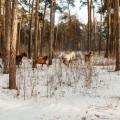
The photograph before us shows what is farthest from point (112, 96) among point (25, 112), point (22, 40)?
point (22, 40)

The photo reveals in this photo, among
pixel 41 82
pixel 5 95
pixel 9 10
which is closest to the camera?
pixel 5 95

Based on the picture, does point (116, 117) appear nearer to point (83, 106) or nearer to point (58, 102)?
point (83, 106)

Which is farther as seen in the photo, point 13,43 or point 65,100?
point 13,43

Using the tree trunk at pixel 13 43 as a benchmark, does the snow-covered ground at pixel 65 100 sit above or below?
below

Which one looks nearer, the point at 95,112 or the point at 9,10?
the point at 95,112

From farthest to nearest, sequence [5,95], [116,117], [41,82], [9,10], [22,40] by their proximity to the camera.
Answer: [22,40] < [9,10] < [41,82] < [5,95] < [116,117]

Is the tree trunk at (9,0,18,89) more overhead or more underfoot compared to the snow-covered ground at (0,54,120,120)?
more overhead

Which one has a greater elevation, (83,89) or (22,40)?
(22,40)

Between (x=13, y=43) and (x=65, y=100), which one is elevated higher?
(x=13, y=43)

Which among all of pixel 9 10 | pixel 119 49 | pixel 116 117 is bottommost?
pixel 116 117

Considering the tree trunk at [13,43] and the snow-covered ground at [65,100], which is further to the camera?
the tree trunk at [13,43]

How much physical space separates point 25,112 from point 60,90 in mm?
3051

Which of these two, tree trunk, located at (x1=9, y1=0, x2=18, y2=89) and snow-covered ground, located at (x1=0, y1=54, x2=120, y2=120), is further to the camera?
tree trunk, located at (x1=9, y1=0, x2=18, y2=89)

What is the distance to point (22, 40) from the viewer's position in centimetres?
6084
